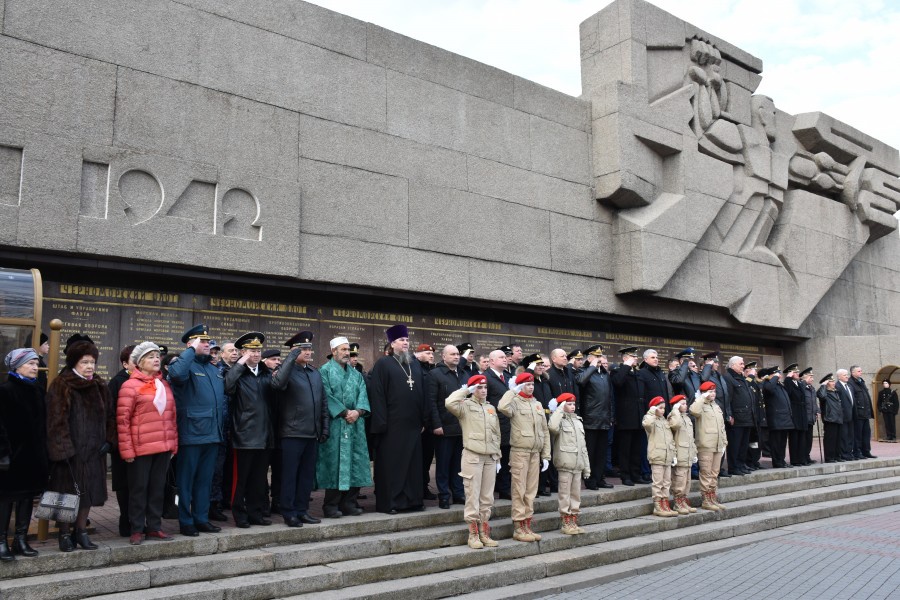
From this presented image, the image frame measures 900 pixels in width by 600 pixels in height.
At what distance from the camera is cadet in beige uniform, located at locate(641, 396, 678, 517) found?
9023 millimetres

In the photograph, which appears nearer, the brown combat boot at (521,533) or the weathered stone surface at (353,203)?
the brown combat boot at (521,533)

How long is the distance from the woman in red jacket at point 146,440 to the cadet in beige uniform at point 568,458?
3847mm

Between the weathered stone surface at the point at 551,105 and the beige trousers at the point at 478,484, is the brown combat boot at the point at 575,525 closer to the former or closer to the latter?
the beige trousers at the point at 478,484

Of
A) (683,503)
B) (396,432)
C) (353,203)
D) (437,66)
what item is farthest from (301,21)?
(683,503)

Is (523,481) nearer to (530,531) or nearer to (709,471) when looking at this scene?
(530,531)

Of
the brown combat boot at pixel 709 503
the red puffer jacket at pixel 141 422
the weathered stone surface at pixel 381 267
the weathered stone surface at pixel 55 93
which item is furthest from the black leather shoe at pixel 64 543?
the brown combat boot at pixel 709 503

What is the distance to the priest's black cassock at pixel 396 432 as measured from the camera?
7.70 m

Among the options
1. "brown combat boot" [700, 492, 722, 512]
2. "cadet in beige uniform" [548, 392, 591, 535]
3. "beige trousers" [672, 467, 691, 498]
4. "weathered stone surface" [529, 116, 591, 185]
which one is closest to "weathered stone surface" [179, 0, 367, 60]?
"weathered stone surface" [529, 116, 591, 185]

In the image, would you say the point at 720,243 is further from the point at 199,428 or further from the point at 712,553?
the point at 199,428

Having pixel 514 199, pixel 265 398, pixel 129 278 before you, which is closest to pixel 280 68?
pixel 129 278

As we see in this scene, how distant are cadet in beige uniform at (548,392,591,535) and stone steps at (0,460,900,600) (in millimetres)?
236

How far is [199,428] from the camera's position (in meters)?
6.51

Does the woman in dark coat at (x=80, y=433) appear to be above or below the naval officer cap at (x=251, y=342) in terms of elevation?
below

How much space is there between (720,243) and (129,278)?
11.8 m
